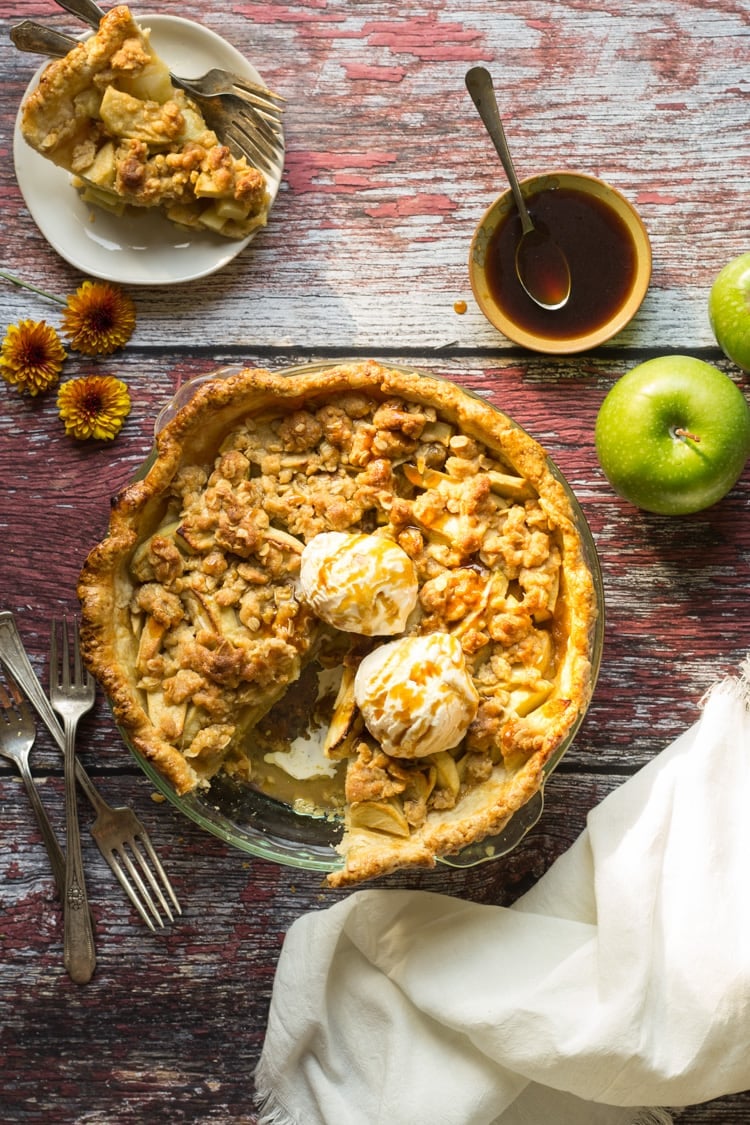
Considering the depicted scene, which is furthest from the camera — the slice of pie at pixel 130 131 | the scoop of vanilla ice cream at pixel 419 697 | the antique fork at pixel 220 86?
the antique fork at pixel 220 86

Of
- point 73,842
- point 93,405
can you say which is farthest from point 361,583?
point 73,842

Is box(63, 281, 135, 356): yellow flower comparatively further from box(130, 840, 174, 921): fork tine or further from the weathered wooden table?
box(130, 840, 174, 921): fork tine

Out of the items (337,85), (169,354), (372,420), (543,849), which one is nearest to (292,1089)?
(543,849)

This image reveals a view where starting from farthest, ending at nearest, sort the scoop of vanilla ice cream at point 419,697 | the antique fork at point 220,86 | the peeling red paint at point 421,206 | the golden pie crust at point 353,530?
the peeling red paint at point 421,206 < the antique fork at point 220,86 < the golden pie crust at point 353,530 < the scoop of vanilla ice cream at point 419,697

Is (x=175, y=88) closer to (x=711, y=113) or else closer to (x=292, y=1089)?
(x=711, y=113)

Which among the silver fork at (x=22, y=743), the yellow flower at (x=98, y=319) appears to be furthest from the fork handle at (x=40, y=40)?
the silver fork at (x=22, y=743)

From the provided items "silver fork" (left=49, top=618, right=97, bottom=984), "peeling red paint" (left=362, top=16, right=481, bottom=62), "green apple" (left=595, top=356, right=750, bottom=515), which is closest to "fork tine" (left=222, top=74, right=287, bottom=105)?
"peeling red paint" (left=362, top=16, right=481, bottom=62)

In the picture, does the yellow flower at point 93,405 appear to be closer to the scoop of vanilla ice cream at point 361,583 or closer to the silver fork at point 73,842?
the silver fork at point 73,842
